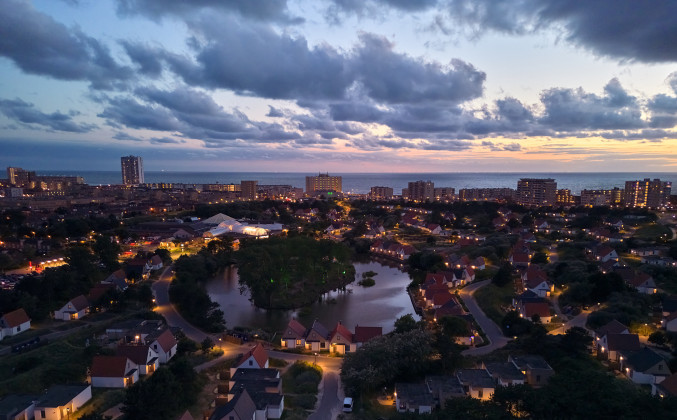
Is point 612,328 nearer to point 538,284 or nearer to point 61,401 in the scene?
point 538,284

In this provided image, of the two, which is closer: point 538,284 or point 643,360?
point 643,360

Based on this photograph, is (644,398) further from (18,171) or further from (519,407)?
(18,171)

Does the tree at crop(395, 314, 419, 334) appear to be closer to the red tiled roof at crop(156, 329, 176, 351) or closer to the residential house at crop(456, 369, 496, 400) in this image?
the residential house at crop(456, 369, 496, 400)

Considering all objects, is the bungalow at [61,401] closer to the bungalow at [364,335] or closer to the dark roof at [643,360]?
the bungalow at [364,335]

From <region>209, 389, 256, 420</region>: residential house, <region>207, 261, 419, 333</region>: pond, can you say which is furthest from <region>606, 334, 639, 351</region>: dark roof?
<region>209, 389, 256, 420</region>: residential house

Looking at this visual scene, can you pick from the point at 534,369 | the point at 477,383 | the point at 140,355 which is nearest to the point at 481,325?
the point at 534,369

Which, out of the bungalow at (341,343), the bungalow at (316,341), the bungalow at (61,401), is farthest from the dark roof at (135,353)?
the bungalow at (341,343)
